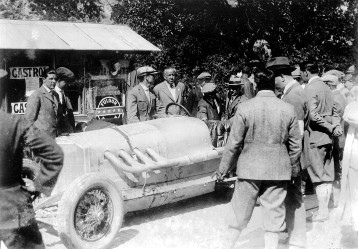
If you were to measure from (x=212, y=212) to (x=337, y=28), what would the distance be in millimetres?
12456

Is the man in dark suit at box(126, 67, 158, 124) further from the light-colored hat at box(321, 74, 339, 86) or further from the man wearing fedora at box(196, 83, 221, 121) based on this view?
the light-colored hat at box(321, 74, 339, 86)

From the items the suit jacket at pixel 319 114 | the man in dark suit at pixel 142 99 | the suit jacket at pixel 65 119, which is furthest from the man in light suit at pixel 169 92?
the suit jacket at pixel 319 114

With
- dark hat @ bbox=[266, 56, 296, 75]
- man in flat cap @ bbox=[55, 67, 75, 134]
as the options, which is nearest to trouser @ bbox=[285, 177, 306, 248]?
dark hat @ bbox=[266, 56, 296, 75]

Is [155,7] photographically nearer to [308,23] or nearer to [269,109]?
[308,23]

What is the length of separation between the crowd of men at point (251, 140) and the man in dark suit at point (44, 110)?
0.01m

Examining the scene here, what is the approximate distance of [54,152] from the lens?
3092mm

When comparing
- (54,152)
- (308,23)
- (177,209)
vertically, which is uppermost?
(308,23)

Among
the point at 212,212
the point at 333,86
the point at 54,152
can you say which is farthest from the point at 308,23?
the point at 54,152

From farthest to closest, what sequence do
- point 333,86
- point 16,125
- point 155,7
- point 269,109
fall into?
1. point 155,7
2. point 333,86
3. point 269,109
4. point 16,125

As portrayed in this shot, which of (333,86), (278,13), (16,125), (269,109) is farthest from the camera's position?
(278,13)

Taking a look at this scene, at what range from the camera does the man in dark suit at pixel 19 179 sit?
9.78 ft

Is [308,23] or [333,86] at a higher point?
[308,23]

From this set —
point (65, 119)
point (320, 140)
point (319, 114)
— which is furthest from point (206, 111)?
A: point (65, 119)

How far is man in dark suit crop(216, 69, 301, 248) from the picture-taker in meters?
4.51
